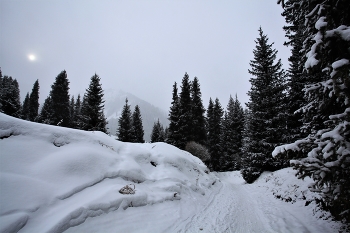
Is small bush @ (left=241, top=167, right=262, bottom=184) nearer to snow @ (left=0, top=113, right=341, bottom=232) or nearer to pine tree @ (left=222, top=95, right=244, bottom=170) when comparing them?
snow @ (left=0, top=113, right=341, bottom=232)

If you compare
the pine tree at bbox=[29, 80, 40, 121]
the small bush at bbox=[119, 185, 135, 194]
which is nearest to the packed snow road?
the small bush at bbox=[119, 185, 135, 194]

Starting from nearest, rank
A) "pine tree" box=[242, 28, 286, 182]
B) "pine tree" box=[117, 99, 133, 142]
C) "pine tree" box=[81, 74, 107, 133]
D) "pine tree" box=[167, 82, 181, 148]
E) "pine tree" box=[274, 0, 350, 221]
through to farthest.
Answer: "pine tree" box=[274, 0, 350, 221], "pine tree" box=[242, 28, 286, 182], "pine tree" box=[81, 74, 107, 133], "pine tree" box=[167, 82, 181, 148], "pine tree" box=[117, 99, 133, 142]

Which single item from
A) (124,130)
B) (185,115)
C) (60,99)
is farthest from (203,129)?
(60,99)

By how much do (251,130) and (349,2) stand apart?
12974 mm

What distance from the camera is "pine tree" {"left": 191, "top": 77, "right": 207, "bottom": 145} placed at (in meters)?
29.6

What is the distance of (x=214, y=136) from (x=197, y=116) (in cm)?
549

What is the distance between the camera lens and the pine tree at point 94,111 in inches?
769

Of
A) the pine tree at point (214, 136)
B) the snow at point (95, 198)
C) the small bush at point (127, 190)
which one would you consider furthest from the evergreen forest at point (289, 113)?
the small bush at point (127, 190)

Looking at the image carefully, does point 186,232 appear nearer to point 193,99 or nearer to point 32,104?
point 193,99

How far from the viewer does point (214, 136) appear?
32.6 m

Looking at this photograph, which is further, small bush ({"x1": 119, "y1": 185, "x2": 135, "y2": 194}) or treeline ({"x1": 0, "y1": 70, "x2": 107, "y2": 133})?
treeline ({"x1": 0, "y1": 70, "x2": 107, "y2": 133})

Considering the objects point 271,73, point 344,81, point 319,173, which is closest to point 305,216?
point 319,173

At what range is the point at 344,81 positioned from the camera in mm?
3484

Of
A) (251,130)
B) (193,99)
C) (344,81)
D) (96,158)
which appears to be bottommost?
(96,158)
